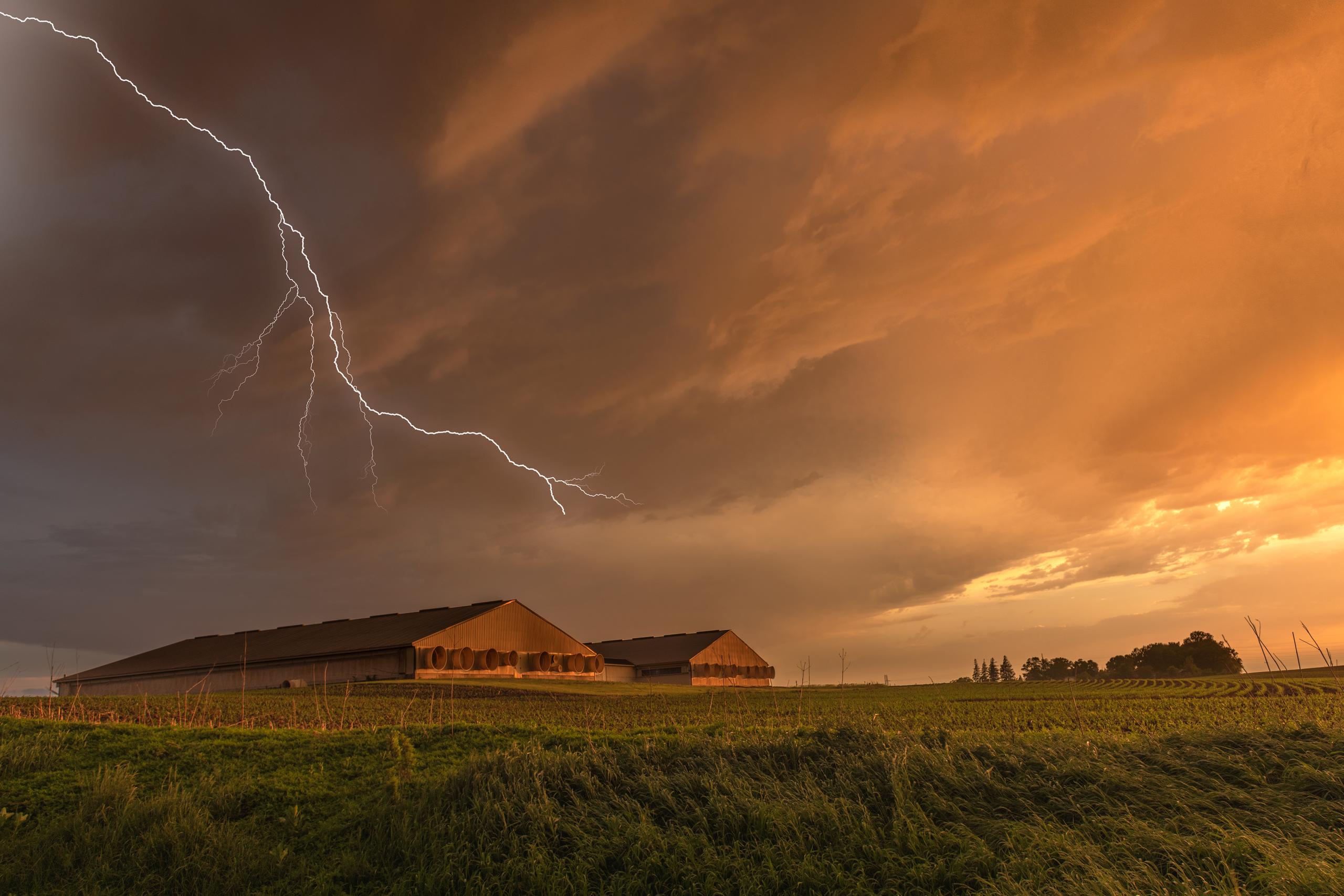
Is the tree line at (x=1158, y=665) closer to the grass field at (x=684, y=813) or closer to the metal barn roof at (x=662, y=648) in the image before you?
the metal barn roof at (x=662, y=648)

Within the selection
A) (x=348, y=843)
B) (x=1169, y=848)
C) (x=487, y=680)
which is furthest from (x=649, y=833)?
(x=487, y=680)

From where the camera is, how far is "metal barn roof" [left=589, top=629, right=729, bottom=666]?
89.9 m

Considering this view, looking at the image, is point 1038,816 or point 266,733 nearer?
point 1038,816

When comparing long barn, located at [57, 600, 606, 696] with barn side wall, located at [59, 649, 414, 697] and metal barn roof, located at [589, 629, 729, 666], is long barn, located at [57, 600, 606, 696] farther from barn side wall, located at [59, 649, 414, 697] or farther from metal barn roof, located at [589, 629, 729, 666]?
metal barn roof, located at [589, 629, 729, 666]

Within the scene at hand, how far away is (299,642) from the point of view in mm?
72625

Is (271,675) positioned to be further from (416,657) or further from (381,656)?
(416,657)

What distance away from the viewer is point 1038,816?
10500 millimetres

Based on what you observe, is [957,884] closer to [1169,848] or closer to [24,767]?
[1169,848]

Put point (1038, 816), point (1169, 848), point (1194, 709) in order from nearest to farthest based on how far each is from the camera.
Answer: point (1169, 848) → point (1038, 816) → point (1194, 709)

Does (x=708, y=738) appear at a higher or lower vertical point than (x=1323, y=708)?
higher

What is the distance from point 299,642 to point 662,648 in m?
40.9

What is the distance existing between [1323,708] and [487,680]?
49.4 m

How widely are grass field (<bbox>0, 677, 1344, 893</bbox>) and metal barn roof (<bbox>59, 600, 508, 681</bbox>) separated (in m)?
45.5

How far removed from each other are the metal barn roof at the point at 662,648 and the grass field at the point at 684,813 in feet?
239
